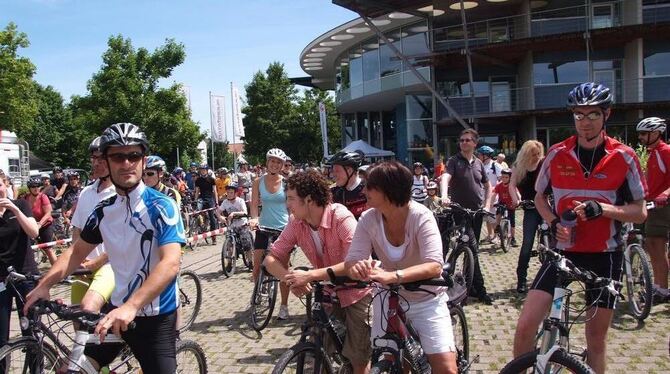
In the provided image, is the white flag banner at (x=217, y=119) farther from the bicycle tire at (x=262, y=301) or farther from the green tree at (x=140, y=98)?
the bicycle tire at (x=262, y=301)

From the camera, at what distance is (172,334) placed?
3199 mm

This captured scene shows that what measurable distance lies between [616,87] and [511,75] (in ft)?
16.2

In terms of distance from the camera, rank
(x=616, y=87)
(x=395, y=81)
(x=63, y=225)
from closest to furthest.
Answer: (x=63, y=225) → (x=616, y=87) → (x=395, y=81)

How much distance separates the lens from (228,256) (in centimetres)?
1045

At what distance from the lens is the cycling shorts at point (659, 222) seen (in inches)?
253

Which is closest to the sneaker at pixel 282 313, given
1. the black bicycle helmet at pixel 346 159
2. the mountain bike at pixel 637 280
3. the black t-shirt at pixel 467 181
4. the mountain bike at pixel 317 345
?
the black bicycle helmet at pixel 346 159

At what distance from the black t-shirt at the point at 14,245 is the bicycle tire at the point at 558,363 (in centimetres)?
404

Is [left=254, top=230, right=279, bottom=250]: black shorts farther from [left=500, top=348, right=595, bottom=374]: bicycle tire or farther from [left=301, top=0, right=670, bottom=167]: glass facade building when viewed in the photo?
[left=301, top=0, right=670, bottom=167]: glass facade building

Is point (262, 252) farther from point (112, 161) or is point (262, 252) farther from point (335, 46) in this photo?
point (335, 46)

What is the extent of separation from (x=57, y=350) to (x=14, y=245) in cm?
141

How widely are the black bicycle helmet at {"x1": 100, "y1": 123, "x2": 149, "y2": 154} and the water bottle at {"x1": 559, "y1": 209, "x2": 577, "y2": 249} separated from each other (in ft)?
8.01

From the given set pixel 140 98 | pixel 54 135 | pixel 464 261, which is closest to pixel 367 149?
pixel 140 98

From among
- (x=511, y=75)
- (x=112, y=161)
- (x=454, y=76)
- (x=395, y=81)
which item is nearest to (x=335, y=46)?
(x=395, y=81)

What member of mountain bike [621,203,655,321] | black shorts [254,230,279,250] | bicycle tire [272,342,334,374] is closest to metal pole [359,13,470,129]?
mountain bike [621,203,655,321]
